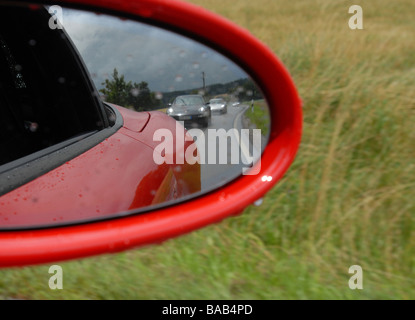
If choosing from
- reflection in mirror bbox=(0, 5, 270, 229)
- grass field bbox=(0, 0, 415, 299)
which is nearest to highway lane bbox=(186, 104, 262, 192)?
Result: reflection in mirror bbox=(0, 5, 270, 229)

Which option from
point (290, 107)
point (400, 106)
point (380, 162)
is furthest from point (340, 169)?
point (290, 107)

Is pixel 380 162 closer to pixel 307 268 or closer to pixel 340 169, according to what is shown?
pixel 340 169

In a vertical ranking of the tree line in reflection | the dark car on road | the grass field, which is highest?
the tree line in reflection

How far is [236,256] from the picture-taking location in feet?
8.49

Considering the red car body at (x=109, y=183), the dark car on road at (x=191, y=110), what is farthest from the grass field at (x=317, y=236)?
the dark car on road at (x=191, y=110)

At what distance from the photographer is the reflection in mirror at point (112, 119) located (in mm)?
1150

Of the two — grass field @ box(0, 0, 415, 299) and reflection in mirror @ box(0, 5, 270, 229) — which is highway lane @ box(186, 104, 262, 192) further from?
grass field @ box(0, 0, 415, 299)

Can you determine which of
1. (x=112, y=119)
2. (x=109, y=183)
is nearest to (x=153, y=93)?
(x=109, y=183)

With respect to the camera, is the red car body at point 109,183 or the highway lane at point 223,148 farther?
A: the highway lane at point 223,148

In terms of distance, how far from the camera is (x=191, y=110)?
1215 mm

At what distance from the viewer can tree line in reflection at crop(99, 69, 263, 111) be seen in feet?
3.88

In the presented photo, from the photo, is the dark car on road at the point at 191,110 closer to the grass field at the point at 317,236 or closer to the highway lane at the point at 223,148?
the highway lane at the point at 223,148

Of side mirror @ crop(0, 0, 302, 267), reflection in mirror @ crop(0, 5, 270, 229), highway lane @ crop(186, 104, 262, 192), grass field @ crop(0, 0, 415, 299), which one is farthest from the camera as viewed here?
grass field @ crop(0, 0, 415, 299)

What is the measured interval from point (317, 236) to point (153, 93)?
6.11 ft
